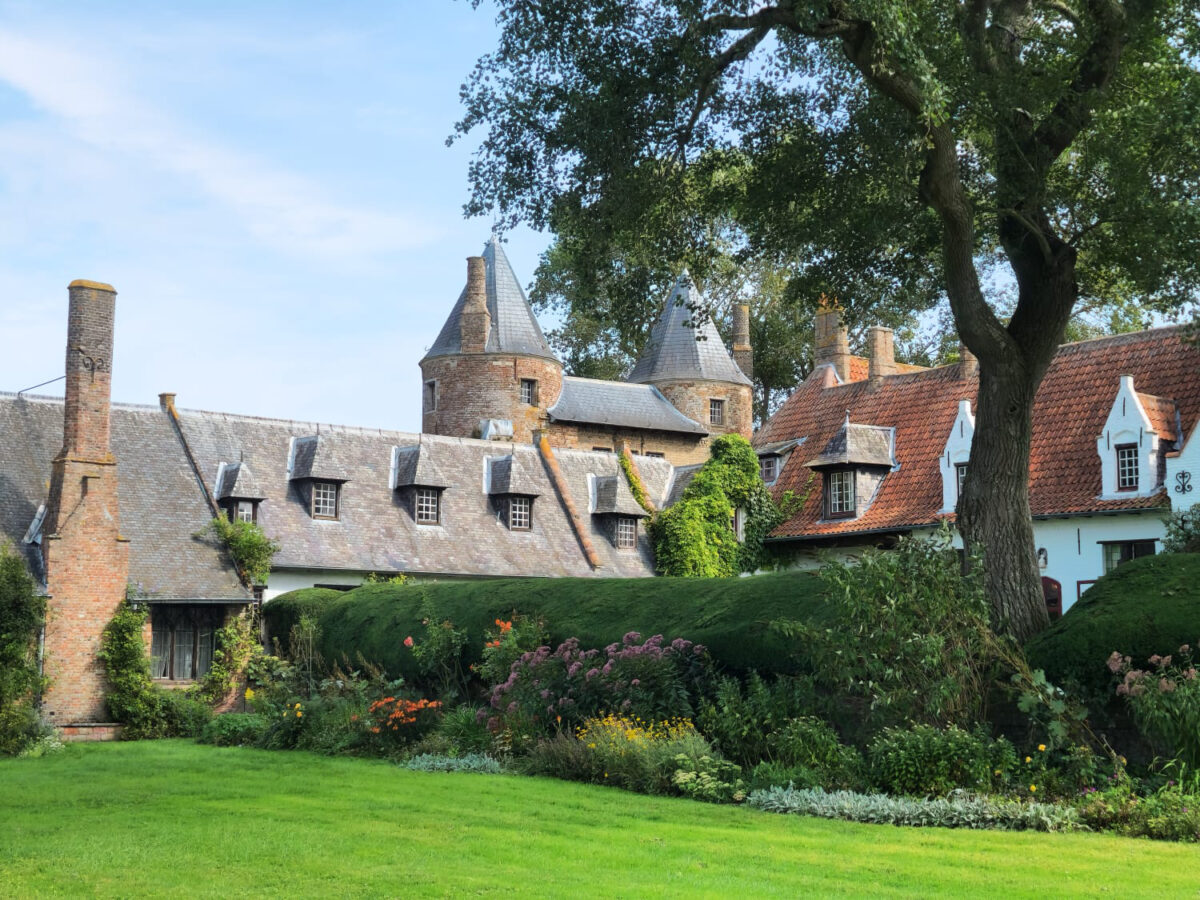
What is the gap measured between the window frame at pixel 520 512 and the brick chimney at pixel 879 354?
10.5 meters

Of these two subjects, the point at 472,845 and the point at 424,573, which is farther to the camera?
the point at 424,573

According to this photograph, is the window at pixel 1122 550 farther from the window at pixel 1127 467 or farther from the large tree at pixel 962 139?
the large tree at pixel 962 139

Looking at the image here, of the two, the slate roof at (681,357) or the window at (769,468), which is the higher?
the slate roof at (681,357)

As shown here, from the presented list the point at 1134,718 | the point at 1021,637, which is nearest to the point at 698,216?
the point at 1021,637

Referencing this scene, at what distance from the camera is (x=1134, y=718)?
13.1m

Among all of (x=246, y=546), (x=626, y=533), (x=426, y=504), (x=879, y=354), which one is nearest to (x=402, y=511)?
(x=426, y=504)

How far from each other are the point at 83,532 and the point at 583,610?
10.3 meters

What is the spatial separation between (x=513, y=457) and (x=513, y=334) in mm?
9330

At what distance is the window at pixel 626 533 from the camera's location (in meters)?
35.7

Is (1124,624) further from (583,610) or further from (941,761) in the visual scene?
(583,610)

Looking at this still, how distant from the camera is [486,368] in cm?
4284

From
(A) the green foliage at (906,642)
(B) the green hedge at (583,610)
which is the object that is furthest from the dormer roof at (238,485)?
(A) the green foliage at (906,642)

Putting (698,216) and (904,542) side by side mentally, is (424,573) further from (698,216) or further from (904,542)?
(904,542)

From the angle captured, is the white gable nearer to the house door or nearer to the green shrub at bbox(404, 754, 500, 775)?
the house door
